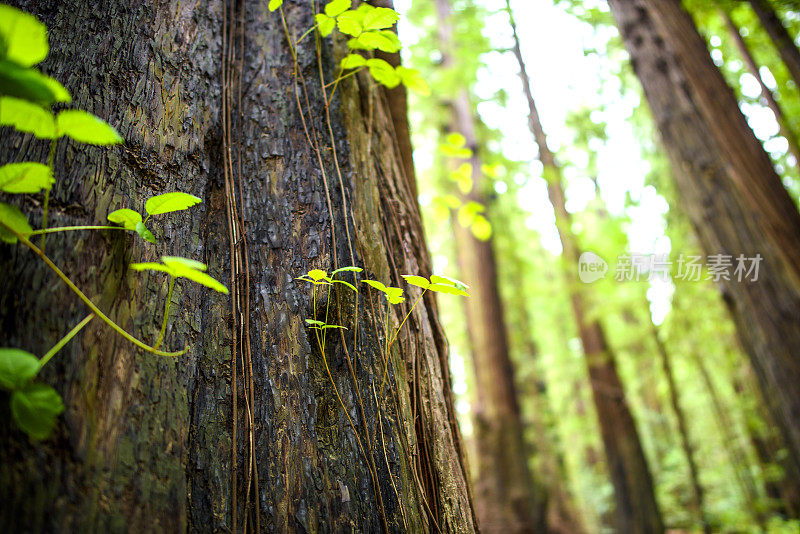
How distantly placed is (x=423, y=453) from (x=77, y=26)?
127 cm

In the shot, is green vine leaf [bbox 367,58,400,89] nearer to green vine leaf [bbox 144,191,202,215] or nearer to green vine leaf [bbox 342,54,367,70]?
green vine leaf [bbox 342,54,367,70]

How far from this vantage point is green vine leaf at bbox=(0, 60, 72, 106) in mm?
580

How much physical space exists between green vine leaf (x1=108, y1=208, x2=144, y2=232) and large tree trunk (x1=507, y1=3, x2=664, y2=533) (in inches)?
211

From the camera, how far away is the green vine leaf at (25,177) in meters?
0.71

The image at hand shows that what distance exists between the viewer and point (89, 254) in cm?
86

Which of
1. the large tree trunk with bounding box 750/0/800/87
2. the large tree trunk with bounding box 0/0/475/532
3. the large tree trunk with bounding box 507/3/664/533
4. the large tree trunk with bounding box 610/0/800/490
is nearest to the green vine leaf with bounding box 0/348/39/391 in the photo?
the large tree trunk with bounding box 0/0/475/532

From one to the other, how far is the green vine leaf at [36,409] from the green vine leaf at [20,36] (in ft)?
1.48

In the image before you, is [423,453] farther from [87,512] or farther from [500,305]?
[500,305]

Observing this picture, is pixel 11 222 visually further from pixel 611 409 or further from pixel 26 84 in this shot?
pixel 611 409

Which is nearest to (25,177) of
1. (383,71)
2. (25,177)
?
(25,177)

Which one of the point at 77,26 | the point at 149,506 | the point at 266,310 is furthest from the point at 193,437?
the point at 77,26

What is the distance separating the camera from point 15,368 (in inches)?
25.4

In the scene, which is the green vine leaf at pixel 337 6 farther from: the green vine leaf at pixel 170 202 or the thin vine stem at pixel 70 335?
the thin vine stem at pixel 70 335

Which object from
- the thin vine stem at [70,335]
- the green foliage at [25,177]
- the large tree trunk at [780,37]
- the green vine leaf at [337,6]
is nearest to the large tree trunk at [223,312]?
the thin vine stem at [70,335]
